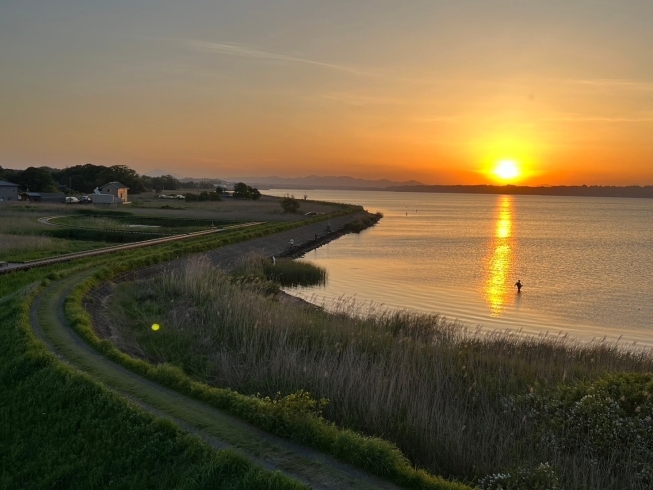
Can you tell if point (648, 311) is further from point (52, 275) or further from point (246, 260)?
point (52, 275)

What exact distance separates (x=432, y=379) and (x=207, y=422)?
4.60 meters

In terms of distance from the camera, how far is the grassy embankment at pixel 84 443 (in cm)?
639

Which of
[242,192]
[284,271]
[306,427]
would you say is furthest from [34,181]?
[306,427]

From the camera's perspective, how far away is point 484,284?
32.5 meters

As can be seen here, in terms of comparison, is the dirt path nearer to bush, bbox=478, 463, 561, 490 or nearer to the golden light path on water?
bush, bbox=478, 463, 561, 490

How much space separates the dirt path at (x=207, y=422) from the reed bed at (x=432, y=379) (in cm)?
179

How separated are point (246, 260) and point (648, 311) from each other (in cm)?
1950

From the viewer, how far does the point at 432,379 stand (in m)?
10.5

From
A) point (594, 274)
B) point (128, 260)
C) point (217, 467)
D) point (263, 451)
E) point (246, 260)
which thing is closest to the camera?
point (217, 467)

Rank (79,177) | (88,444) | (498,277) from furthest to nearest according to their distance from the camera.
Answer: (79,177), (498,277), (88,444)

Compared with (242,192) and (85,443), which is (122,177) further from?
(85,443)

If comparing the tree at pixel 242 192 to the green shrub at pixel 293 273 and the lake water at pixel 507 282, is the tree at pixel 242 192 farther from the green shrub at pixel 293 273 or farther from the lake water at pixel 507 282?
the green shrub at pixel 293 273

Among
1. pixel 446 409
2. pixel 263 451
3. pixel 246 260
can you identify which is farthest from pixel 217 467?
pixel 246 260

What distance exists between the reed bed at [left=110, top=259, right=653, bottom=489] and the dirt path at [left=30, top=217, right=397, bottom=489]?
1794 millimetres
